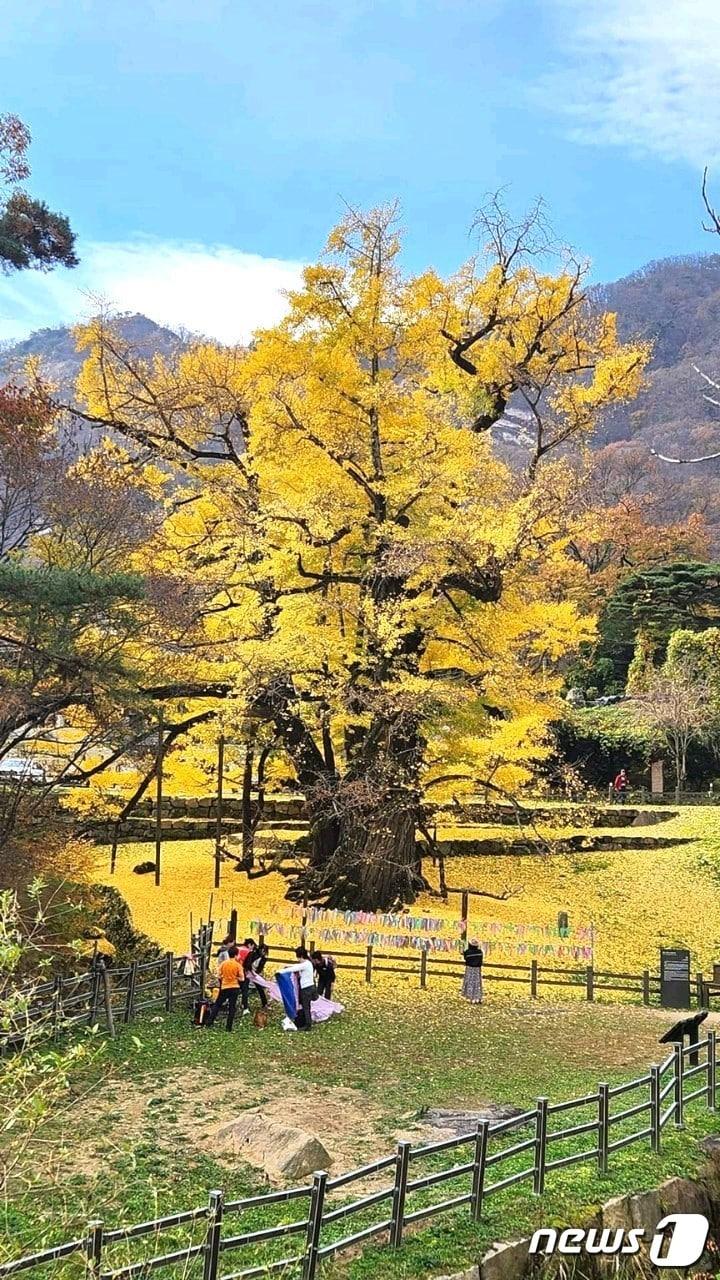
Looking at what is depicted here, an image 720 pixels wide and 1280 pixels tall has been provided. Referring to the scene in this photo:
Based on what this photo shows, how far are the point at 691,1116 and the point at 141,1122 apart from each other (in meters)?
5.31

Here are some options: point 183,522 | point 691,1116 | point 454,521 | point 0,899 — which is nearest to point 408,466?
point 454,521

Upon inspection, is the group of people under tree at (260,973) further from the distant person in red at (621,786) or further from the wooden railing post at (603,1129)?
the distant person in red at (621,786)

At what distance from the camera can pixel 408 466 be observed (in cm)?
1722

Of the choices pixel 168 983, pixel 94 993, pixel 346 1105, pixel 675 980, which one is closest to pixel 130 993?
pixel 94 993

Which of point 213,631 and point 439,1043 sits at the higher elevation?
point 213,631

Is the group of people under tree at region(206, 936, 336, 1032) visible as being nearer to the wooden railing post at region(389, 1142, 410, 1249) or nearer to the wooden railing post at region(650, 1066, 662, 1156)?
the wooden railing post at region(650, 1066, 662, 1156)

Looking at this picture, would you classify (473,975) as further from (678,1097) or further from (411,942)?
(678,1097)

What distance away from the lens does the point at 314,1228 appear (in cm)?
520

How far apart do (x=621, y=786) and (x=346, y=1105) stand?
2585cm

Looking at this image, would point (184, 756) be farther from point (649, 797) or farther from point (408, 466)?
point (649, 797)

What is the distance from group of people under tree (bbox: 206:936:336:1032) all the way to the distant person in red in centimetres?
2055

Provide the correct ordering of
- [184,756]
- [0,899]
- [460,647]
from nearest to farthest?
[0,899] → [460,647] → [184,756]

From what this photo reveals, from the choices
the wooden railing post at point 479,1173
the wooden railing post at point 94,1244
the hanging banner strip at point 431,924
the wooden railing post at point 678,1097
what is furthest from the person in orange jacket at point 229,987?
the wooden railing post at point 94,1244

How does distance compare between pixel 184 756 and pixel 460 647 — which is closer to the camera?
pixel 460 647
